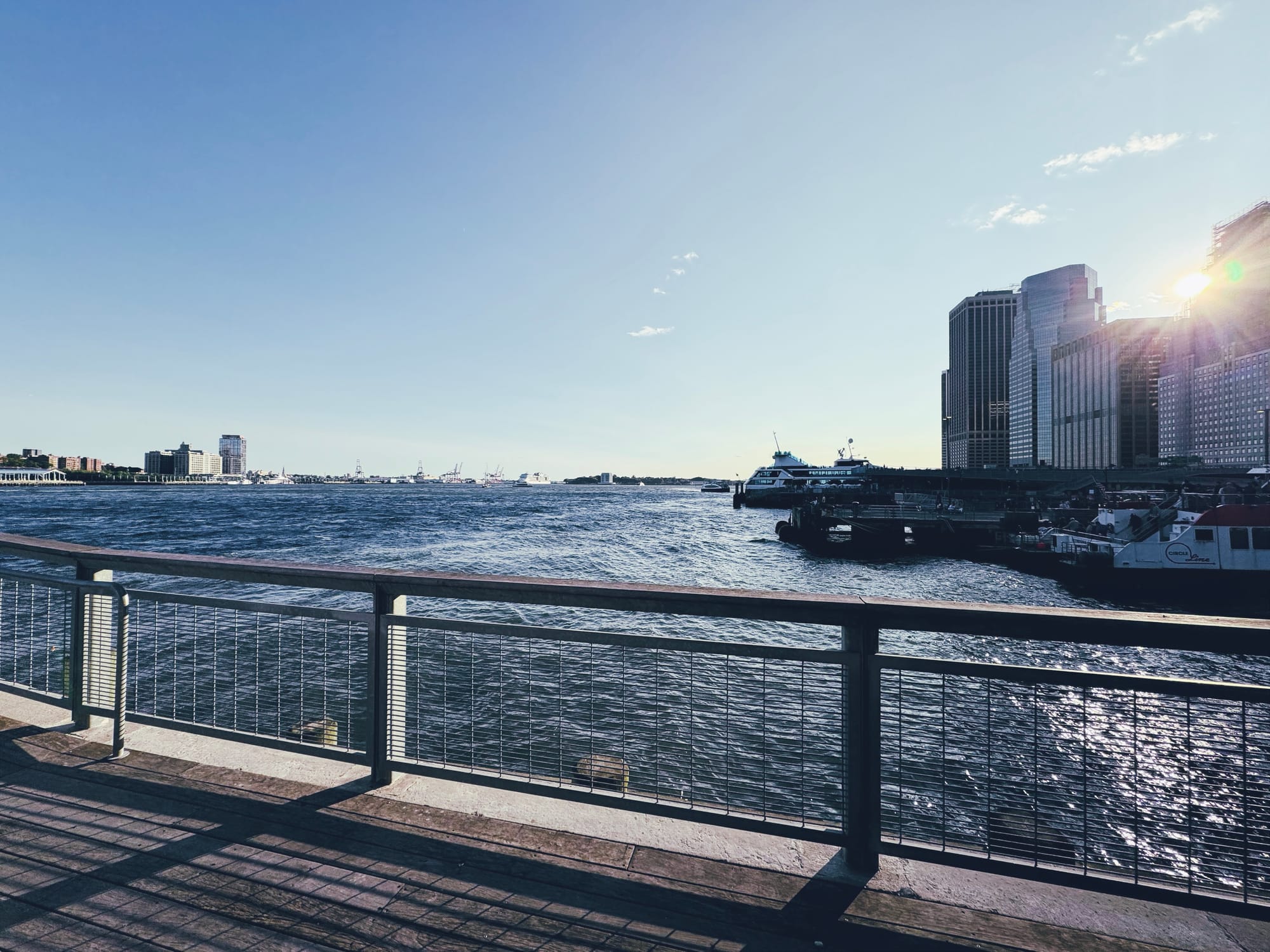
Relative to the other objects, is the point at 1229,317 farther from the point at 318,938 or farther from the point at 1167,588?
A: the point at 318,938

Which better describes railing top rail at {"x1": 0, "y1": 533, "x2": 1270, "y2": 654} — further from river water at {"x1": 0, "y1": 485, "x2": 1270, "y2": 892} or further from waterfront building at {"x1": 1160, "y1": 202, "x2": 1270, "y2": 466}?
waterfront building at {"x1": 1160, "y1": 202, "x2": 1270, "y2": 466}

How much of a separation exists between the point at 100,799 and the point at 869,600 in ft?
14.5

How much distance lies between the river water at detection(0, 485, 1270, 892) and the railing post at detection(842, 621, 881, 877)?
174 millimetres

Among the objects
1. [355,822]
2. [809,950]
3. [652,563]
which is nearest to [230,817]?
[355,822]

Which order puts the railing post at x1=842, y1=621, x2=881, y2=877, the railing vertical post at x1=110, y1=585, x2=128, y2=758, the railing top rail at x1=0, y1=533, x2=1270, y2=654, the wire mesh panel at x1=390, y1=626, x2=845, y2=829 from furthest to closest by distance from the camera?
the wire mesh panel at x1=390, y1=626, x2=845, y2=829 < the railing vertical post at x1=110, y1=585, x2=128, y2=758 < the railing post at x1=842, y1=621, x2=881, y2=877 < the railing top rail at x1=0, y1=533, x2=1270, y2=654

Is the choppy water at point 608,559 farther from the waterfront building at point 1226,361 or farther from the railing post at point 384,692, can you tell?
the waterfront building at point 1226,361

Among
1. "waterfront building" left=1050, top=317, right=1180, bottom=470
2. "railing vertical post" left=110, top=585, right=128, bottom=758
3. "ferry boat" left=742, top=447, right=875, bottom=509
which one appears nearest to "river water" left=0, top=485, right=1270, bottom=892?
"railing vertical post" left=110, top=585, right=128, bottom=758

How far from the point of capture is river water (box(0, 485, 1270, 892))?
10.1ft

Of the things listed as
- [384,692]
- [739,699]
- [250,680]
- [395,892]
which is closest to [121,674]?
[384,692]

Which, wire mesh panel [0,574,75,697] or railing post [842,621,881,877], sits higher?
railing post [842,621,881,877]

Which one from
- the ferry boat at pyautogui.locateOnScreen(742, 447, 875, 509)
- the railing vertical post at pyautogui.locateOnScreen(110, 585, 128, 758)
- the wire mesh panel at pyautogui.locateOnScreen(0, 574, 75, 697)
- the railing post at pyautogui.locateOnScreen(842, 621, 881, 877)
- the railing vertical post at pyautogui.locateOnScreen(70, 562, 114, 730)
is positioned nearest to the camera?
the railing post at pyautogui.locateOnScreen(842, 621, 881, 877)

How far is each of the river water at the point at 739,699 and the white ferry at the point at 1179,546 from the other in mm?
3935

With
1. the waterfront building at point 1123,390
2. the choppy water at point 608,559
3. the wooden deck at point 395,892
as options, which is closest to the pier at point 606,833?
the wooden deck at point 395,892

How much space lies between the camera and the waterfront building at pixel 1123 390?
152625 mm
